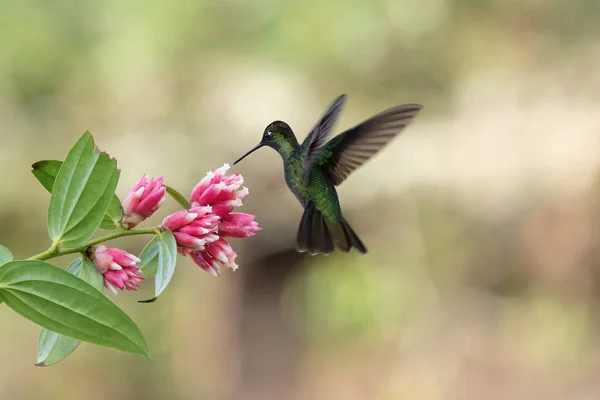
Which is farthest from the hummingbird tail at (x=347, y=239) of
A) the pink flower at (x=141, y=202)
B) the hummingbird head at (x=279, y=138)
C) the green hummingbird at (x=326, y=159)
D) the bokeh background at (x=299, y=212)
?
the bokeh background at (x=299, y=212)

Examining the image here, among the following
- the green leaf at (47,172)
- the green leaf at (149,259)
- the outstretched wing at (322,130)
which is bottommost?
the green leaf at (149,259)

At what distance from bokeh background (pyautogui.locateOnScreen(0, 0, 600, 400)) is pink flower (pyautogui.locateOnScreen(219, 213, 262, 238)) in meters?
2.39

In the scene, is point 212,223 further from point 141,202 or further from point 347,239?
point 347,239

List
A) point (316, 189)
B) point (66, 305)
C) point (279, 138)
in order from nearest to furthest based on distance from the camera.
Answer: point (66, 305) < point (279, 138) < point (316, 189)

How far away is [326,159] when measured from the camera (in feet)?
3.27

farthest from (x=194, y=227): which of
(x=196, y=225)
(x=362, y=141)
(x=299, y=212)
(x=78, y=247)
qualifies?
(x=299, y=212)

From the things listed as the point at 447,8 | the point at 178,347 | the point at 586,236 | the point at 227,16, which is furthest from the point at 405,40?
the point at 178,347

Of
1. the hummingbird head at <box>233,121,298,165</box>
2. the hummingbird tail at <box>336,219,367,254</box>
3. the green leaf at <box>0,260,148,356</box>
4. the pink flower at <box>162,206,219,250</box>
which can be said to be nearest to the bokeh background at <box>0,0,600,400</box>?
the hummingbird tail at <box>336,219,367,254</box>

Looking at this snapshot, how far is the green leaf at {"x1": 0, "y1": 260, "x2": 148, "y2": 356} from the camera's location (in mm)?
598

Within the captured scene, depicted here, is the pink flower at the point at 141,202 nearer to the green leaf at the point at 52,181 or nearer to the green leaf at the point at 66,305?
the green leaf at the point at 52,181

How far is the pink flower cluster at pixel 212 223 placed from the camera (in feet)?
2.52

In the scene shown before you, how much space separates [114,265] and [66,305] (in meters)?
0.12

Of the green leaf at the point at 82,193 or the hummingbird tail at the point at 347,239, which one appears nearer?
the green leaf at the point at 82,193

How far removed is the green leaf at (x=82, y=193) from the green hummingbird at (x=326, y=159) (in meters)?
0.15
